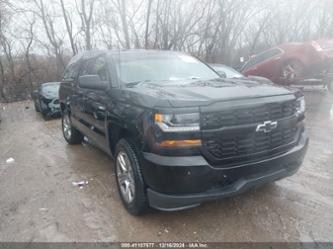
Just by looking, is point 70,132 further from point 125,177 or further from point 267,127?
point 267,127

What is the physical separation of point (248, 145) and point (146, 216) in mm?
1360

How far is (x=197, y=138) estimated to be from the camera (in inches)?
96.1

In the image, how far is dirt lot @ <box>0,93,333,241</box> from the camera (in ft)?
9.12

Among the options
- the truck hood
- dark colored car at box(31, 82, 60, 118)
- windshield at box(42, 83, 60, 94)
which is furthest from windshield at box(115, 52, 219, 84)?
windshield at box(42, 83, 60, 94)

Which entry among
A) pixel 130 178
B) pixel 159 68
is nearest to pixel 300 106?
pixel 159 68

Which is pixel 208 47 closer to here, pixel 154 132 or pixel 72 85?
pixel 72 85

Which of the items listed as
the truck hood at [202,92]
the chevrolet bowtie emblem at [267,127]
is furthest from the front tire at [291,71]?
the chevrolet bowtie emblem at [267,127]

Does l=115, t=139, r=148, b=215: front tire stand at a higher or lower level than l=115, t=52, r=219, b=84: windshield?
lower

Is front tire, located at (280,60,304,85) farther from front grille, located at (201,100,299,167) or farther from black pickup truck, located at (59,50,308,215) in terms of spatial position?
front grille, located at (201,100,299,167)

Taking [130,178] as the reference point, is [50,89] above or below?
below

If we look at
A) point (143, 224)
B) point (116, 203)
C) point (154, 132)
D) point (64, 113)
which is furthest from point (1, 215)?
point (64, 113)

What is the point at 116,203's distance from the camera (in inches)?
135

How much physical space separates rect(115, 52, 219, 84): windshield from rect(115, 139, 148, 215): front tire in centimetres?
92

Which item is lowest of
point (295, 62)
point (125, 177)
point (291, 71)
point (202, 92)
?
point (125, 177)
